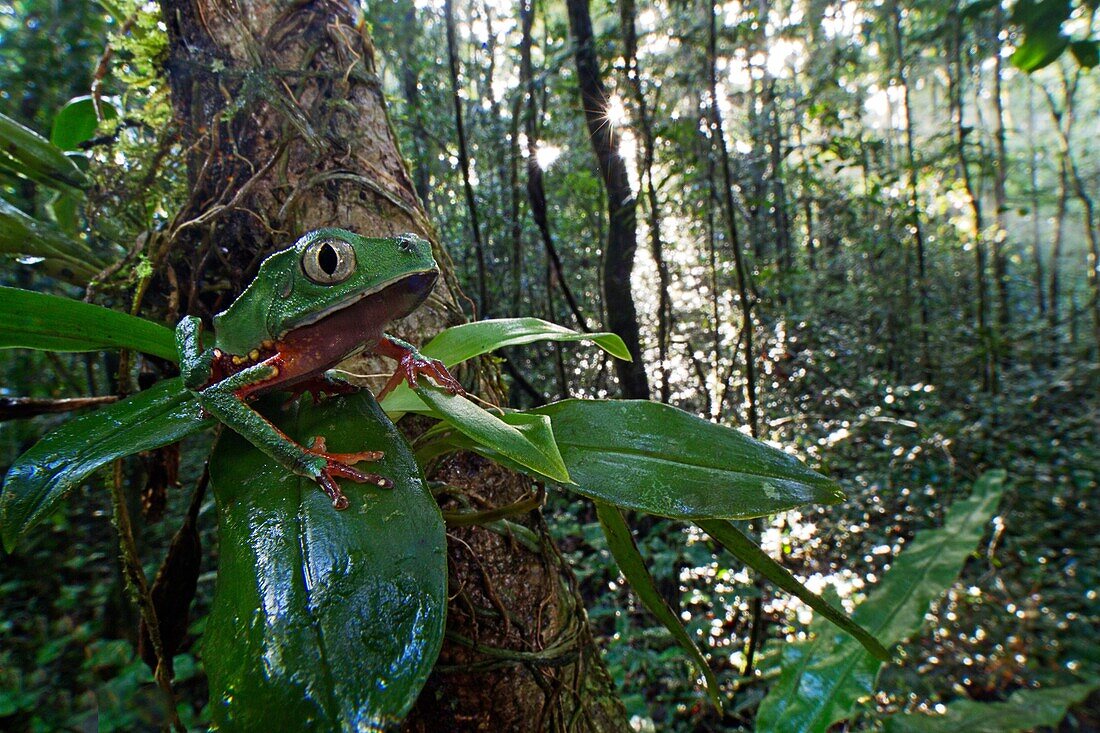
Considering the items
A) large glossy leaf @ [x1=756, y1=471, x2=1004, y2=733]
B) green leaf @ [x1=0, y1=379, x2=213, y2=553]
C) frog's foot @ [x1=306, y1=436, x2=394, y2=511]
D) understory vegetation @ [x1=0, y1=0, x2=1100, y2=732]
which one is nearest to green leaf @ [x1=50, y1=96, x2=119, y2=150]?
understory vegetation @ [x1=0, y1=0, x2=1100, y2=732]

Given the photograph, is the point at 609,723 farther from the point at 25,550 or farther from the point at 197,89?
the point at 25,550

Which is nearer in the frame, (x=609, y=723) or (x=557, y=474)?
(x=557, y=474)

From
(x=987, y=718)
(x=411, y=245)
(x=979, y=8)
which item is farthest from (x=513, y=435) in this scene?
(x=987, y=718)

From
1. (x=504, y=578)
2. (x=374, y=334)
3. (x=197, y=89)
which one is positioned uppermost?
(x=197, y=89)

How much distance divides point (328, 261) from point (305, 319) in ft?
0.27

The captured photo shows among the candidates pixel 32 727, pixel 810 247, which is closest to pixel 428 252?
pixel 32 727

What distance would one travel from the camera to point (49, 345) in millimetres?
802

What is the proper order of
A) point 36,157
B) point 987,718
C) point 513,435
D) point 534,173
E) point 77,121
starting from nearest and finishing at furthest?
point 513,435, point 36,157, point 77,121, point 987,718, point 534,173

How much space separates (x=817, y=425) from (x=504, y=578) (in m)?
4.30

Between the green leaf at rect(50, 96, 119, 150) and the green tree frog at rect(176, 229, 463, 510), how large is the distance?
1.25 meters

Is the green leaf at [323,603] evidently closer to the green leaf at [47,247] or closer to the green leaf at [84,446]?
the green leaf at [84,446]

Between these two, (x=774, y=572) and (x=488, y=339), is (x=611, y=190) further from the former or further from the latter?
(x=774, y=572)

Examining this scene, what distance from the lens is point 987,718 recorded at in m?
1.71

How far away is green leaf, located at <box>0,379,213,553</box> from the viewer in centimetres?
66
